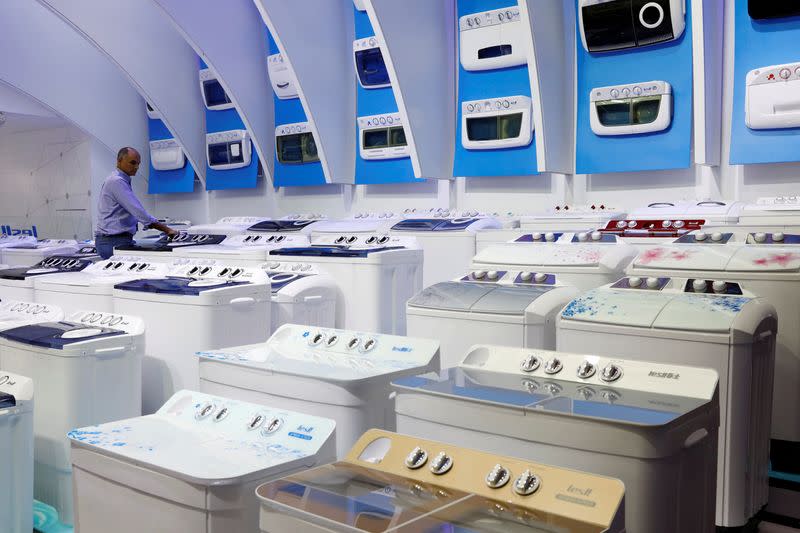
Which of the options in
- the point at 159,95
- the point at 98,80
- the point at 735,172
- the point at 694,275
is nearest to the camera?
the point at 694,275

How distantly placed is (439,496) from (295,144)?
26.6 ft

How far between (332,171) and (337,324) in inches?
155

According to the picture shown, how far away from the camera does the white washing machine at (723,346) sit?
2727mm

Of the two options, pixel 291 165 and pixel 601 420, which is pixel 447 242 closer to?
pixel 291 165

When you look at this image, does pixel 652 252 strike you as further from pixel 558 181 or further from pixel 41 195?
pixel 41 195

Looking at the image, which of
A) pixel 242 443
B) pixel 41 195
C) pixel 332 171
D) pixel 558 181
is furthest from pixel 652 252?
pixel 41 195

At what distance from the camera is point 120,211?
714 cm

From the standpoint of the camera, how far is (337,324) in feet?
17.6

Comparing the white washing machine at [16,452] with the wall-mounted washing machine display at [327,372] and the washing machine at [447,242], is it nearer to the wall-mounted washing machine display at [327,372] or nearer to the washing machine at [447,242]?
the wall-mounted washing machine display at [327,372]

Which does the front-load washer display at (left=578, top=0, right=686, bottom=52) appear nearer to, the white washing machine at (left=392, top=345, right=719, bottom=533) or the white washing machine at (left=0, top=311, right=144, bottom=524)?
the white washing machine at (left=392, top=345, right=719, bottom=533)

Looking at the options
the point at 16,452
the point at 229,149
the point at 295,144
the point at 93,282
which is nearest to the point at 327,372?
the point at 16,452

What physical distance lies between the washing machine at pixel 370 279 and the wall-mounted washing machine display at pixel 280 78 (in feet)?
13.9

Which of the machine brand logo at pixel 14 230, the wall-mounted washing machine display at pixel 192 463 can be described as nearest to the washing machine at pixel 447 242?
the wall-mounted washing machine display at pixel 192 463

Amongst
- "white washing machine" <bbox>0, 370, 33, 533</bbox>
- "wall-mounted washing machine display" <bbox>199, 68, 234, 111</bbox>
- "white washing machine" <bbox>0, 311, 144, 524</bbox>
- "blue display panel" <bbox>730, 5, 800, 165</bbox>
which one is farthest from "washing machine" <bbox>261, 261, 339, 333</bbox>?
"wall-mounted washing machine display" <bbox>199, 68, 234, 111</bbox>
